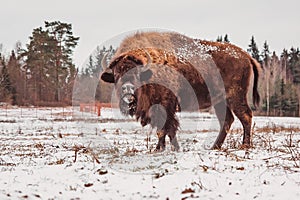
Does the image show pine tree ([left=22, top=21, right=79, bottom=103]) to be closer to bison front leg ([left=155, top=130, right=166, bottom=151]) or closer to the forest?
the forest

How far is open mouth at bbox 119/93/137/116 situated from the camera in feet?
28.1

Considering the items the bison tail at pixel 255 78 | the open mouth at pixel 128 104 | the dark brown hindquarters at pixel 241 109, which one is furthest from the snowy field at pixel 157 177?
the bison tail at pixel 255 78

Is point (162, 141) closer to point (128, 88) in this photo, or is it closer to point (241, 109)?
point (128, 88)

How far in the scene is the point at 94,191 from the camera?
550 centimetres

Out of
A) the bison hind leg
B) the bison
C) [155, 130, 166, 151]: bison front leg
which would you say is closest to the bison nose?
the bison

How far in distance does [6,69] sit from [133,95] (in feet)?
175

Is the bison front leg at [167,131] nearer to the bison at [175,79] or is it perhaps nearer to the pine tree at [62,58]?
the bison at [175,79]

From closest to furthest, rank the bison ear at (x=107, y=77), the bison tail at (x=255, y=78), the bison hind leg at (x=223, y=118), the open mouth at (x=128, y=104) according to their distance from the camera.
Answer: the open mouth at (x=128, y=104)
the bison ear at (x=107, y=77)
the bison hind leg at (x=223, y=118)
the bison tail at (x=255, y=78)

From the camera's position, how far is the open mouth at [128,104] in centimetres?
857

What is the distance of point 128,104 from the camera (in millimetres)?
8711

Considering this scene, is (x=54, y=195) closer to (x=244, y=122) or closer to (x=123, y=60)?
(x=123, y=60)

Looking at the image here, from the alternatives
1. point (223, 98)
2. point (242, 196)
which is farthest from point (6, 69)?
point (242, 196)

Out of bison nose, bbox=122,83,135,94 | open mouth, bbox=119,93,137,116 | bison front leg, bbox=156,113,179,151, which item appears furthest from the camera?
bison front leg, bbox=156,113,179,151

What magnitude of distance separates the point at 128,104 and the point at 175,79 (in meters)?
1.26
